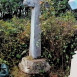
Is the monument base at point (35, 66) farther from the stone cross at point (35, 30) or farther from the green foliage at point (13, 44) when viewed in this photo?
the green foliage at point (13, 44)

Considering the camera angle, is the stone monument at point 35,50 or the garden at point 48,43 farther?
the garden at point 48,43

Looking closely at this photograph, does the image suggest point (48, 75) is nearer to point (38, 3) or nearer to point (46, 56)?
point (46, 56)

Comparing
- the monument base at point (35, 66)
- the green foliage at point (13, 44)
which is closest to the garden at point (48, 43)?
the green foliage at point (13, 44)

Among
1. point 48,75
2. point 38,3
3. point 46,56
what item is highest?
point 38,3

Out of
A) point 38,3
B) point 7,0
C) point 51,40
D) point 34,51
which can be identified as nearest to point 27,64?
point 34,51

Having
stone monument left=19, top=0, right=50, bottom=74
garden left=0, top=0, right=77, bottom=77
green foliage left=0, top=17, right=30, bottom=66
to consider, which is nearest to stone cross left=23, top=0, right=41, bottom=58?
stone monument left=19, top=0, right=50, bottom=74

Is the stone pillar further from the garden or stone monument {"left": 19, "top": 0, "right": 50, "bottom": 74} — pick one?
the garden

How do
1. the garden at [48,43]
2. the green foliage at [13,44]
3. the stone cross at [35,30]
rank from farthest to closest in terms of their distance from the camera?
the green foliage at [13,44] < the garden at [48,43] < the stone cross at [35,30]

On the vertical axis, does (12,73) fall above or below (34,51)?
below

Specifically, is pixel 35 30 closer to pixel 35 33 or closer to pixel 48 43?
pixel 35 33

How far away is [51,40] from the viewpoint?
548cm

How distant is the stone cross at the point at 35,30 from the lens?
5094 millimetres

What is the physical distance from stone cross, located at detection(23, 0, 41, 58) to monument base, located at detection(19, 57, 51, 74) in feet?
0.54

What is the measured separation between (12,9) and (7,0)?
0.39 m
